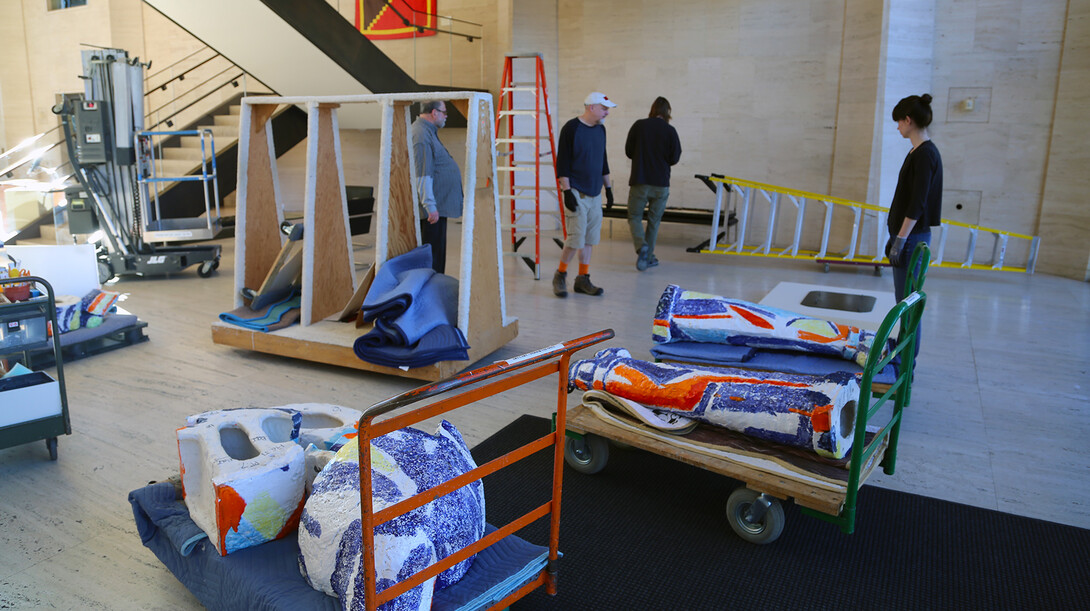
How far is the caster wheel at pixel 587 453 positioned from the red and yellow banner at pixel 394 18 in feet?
33.4

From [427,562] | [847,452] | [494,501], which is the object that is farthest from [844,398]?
[427,562]

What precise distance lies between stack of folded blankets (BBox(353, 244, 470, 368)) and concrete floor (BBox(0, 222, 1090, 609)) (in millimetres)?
264

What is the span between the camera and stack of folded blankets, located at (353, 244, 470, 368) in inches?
179

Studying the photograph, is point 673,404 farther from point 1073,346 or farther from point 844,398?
point 1073,346

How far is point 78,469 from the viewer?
3553 millimetres

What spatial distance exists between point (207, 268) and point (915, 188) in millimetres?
6920

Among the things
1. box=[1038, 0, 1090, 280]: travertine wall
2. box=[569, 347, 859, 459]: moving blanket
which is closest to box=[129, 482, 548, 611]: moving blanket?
box=[569, 347, 859, 459]: moving blanket

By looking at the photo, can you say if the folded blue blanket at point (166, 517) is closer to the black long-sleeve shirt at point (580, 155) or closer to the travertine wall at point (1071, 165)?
the black long-sleeve shirt at point (580, 155)

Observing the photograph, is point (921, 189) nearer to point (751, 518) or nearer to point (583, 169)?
point (751, 518)

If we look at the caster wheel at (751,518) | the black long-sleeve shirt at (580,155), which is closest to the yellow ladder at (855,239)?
the black long-sleeve shirt at (580,155)

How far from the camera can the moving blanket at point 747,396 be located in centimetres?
294

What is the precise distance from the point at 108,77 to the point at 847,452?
308 inches

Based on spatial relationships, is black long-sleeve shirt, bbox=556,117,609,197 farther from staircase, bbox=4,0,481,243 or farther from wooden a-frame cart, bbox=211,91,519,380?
staircase, bbox=4,0,481,243

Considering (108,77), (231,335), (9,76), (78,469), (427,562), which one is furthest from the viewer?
(9,76)
